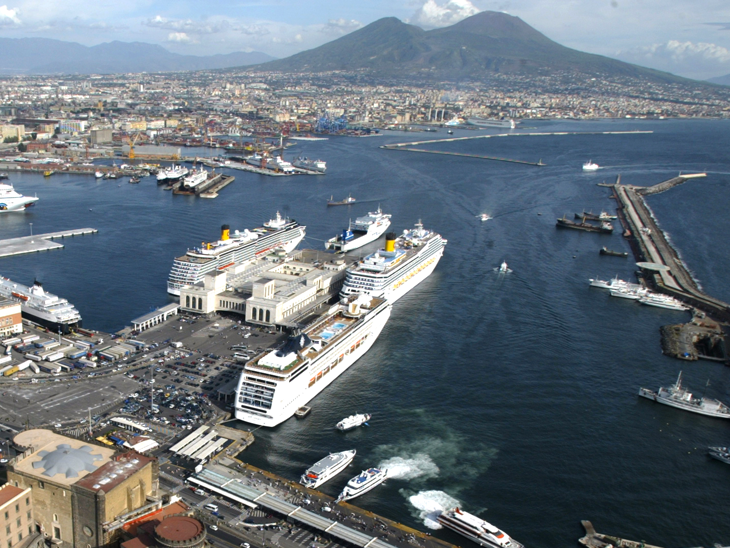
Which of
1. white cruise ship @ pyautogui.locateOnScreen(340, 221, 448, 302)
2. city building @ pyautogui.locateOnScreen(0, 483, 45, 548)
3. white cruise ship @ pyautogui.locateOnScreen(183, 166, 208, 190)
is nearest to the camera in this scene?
city building @ pyautogui.locateOnScreen(0, 483, 45, 548)

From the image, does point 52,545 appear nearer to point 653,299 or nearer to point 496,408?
point 496,408

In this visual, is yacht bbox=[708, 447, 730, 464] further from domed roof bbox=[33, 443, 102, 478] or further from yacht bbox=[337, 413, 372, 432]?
domed roof bbox=[33, 443, 102, 478]

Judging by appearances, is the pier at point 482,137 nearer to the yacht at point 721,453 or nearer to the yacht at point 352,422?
the yacht at point 721,453

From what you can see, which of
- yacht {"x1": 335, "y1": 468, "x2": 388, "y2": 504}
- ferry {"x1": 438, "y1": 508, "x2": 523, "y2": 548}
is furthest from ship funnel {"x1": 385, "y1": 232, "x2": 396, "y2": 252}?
ferry {"x1": 438, "y1": 508, "x2": 523, "y2": 548}

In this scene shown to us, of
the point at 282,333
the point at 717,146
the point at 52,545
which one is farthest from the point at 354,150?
the point at 52,545

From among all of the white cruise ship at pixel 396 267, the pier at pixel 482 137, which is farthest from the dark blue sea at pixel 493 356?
the pier at pixel 482 137

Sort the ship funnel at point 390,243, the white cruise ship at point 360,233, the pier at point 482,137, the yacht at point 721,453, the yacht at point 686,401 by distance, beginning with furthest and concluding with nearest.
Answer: the pier at point 482,137
the white cruise ship at point 360,233
the ship funnel at point 390,243
the yacht at point 686,401
the yacht at point 721,453
